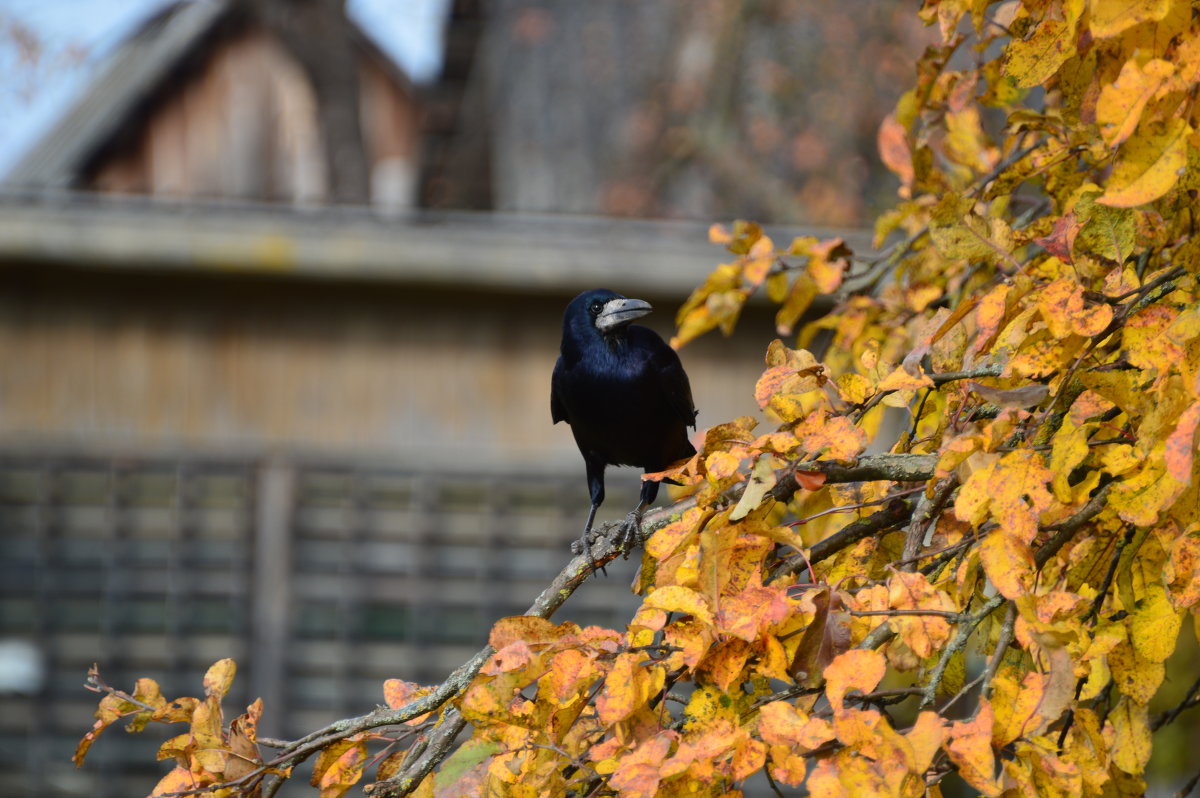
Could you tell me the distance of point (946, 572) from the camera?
1.45 m

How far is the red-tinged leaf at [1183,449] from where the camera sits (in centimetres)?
100

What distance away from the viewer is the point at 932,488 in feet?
4.36

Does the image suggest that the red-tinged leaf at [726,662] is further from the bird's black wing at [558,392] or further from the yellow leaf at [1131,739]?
the bird's black wing at [558,392]

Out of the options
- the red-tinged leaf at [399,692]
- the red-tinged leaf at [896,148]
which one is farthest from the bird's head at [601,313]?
the red-tinged leaf at [399,692]

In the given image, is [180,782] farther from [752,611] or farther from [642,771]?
[752,611]

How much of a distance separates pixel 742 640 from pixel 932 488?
0.87ft

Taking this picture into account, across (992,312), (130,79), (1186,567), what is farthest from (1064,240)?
(130,79)

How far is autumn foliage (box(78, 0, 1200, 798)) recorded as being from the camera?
3.69ft

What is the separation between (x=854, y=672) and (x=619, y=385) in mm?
1746

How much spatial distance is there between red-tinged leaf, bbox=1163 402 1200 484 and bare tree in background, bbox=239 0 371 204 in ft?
28.2

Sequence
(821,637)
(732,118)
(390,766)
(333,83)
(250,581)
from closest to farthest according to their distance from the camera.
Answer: (821,637) < (390,766) < (250,581) < (333,83) < (732,118)

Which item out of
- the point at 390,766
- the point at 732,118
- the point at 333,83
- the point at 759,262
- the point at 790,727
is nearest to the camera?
the point at 790,727

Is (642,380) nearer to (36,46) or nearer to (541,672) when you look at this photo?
(541,672)

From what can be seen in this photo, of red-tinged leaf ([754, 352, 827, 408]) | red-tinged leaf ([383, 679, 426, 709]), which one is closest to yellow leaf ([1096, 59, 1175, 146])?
red-tinged leaf ([754, 352, 827, 408])
